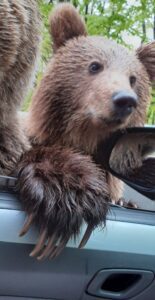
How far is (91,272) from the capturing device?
2053mm

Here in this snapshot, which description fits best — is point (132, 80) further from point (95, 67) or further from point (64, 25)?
point (64, 25)

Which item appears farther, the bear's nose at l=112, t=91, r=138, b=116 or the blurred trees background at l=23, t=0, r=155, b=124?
the blurred trees background at l=23, t=0, r=155, b=124

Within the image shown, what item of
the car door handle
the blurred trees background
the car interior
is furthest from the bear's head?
the blurred trees background

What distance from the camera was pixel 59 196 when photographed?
201 centimetres

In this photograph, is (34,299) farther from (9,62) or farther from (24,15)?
(24,15)

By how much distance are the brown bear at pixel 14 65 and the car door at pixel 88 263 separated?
0.43 m

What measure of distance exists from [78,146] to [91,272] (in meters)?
0.55

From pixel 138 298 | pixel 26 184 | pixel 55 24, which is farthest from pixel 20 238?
pixel 55 24

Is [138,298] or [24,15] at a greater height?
[24,15]

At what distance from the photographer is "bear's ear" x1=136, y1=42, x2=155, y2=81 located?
2.56 metres

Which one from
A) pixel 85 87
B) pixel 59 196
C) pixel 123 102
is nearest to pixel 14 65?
pixel 85 87

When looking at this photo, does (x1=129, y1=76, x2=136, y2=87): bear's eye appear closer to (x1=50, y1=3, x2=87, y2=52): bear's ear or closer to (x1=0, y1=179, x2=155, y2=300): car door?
(x1=50, y1=3, x2=87, y2=52): bear's ear

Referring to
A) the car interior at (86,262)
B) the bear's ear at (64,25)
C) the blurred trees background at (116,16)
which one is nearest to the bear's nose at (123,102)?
the car interior at (86,262)

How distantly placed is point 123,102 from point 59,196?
1.36ft
